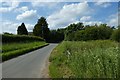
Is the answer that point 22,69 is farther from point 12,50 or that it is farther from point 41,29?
point 41,29

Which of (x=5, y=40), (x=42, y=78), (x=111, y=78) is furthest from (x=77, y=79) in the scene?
(x=5, y=40)

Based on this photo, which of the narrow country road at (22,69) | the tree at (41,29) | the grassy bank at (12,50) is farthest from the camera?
the tree at (41,29)

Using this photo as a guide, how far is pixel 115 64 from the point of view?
9.85 metres

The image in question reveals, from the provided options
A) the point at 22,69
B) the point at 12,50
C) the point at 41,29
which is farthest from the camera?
the point at 41,29

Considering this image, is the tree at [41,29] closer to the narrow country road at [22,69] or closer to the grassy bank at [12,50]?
the grassy bank at [12,50]

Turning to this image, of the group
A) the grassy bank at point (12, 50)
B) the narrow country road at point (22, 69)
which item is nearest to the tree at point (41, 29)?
the grassy bank at point (12, 50)

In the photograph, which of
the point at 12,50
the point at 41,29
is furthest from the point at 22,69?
the point at 41,29

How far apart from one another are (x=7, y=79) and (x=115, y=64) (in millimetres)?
6630

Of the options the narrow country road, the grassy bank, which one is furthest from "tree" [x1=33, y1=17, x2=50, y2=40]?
the narrow country road

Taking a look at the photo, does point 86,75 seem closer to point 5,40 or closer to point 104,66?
point 104,66

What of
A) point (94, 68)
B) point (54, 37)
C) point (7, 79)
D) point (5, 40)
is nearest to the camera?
point (94, 68)

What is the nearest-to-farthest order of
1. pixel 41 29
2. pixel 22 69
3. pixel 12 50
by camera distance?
pixel 22 69 → pixel 12 50 → pixel 41 29

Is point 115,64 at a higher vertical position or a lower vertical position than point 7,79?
higher

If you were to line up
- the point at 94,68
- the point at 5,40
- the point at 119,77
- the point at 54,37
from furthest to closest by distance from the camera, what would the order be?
the point at 54,37
the point at 5,40
the point at 94,68
the point at 119,77
